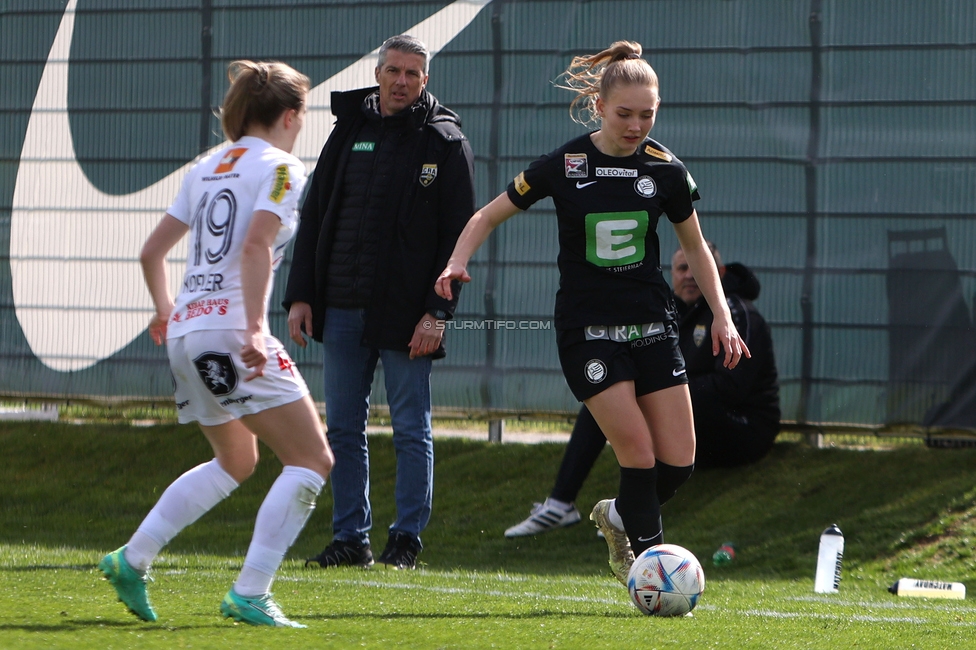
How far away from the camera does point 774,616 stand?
15.0ft

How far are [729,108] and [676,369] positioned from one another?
399 cm

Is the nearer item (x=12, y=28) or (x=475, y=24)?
(x=475, y=24)

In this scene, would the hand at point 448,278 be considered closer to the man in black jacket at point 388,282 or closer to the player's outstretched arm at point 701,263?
the player's outstretched arm at point 701,263

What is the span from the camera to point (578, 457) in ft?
24.3

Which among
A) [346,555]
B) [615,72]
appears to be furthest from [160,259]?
[346,555]

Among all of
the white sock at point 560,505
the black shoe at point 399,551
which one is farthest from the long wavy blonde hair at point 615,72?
the white sock at point 560,505

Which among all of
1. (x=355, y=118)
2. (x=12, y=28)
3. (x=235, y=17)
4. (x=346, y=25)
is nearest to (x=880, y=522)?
(x=355, y=118)

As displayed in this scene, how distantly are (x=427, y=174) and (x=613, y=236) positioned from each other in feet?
5.11

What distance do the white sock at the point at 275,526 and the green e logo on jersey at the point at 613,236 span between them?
1395mm

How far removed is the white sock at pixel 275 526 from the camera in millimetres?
3797

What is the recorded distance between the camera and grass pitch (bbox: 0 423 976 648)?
3.90 m

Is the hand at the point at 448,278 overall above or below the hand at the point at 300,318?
above

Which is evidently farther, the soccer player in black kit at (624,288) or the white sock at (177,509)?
the soccer player in black kit at (624,288)

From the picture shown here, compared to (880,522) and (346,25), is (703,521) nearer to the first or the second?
(880,522)
